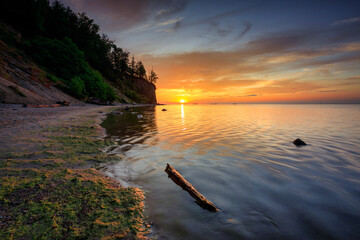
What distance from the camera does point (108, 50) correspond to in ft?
307

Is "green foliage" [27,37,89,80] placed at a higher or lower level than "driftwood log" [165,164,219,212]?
Answer: higher

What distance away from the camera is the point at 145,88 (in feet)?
395

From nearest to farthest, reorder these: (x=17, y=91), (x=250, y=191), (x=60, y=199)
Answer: (x=60, y=199) → (x=250, y=191) → (x=17, y=91)

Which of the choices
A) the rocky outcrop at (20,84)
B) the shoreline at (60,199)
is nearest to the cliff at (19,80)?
the rocky outcrop at (20,84)

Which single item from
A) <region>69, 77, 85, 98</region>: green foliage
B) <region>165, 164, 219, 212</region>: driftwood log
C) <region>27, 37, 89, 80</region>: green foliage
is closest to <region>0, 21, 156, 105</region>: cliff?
<region>69, 77, 85, 98</region>: green foliage

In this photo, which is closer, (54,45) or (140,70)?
(54,45)

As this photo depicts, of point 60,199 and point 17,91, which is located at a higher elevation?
point 17,91

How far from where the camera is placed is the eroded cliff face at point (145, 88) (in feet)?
370

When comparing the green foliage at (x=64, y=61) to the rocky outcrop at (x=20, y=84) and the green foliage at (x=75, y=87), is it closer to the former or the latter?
the green foliage at (x=75, y=87)

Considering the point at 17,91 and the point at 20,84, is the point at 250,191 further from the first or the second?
the point at 20,84

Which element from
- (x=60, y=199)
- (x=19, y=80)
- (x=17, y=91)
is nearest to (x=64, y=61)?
(x=19, y=80)

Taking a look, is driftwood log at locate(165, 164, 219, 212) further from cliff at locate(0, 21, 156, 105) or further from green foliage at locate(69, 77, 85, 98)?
green foliage at locate(69, 77, 85, 98)

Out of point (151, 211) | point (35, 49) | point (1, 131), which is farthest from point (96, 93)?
point (151, 211)

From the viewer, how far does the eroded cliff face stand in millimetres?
112775
